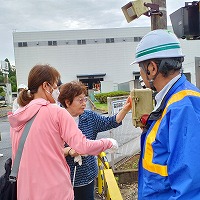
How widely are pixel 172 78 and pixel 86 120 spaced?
145cm

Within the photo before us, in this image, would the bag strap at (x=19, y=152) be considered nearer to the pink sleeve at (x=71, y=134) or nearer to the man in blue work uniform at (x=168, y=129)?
the pink sleeve at (x=71, y=134)

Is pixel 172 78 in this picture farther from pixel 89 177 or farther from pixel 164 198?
pixel 89 177

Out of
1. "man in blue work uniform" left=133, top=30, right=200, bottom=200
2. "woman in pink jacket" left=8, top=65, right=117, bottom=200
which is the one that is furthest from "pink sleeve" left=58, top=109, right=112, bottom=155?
"man in blue work uniform" left=133, top=30, right=200, bottom=200

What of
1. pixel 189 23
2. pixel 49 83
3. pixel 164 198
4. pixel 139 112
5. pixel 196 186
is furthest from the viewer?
pixel 189 23

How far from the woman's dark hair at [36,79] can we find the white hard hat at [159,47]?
2.46ft

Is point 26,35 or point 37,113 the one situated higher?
point 26,35

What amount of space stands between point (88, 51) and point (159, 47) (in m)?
46.8

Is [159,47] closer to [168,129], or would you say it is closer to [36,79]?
[168,129]

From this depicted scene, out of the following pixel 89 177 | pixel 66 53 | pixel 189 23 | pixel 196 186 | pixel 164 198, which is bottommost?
pixel 89 177

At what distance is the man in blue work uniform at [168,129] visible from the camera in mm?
1406

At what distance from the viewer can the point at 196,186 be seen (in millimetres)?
1400

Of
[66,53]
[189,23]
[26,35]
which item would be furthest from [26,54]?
[189,23]

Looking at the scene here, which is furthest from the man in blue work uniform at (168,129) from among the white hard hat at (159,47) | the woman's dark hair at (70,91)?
the woman's dark hair at (70,91)

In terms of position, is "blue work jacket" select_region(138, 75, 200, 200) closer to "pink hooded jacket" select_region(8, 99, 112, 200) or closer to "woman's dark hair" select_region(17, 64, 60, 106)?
"pink hooded jacket" select_region(8, 99, 112, 200)
